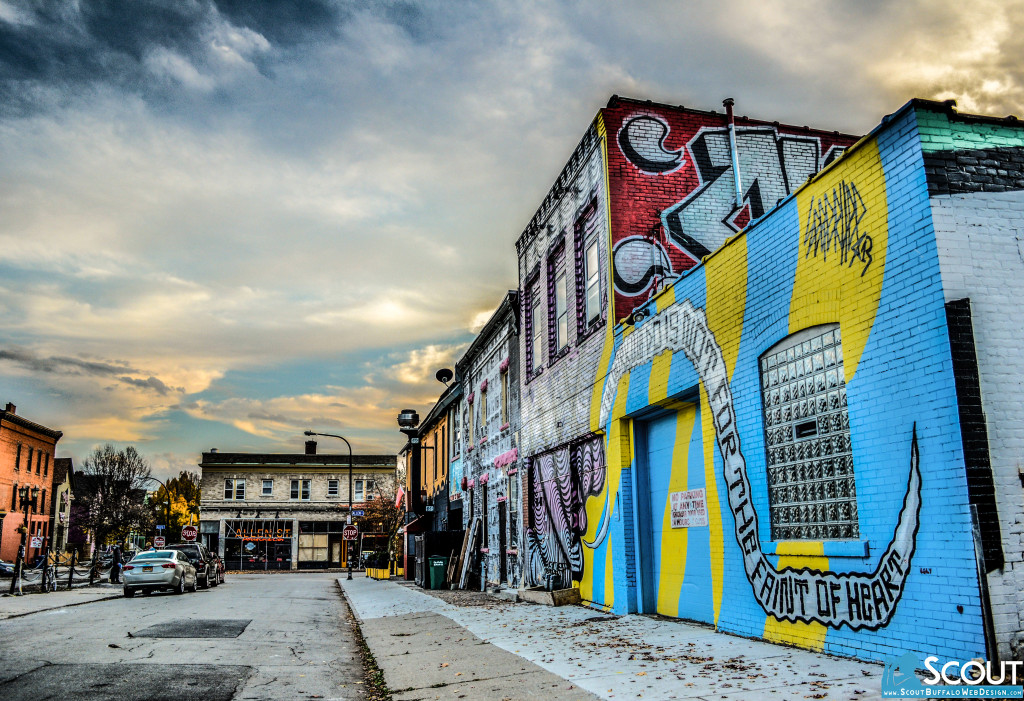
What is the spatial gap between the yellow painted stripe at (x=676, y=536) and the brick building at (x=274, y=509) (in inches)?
2011

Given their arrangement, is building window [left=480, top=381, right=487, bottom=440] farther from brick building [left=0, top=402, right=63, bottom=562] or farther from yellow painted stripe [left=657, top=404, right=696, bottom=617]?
brick building [left=0, top=402, right=63, bottom=562]

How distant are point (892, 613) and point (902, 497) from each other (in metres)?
1.02

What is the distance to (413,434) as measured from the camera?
31.8 meters

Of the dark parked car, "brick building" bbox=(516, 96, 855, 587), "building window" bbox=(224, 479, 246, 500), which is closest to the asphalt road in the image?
"brick building" bbox=(516, 96, 855, 587)

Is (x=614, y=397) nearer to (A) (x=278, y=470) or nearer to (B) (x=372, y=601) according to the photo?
(B) (x=372, y=601)

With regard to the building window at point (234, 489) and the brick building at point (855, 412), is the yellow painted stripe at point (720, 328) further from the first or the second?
the building window at point (234, 489)

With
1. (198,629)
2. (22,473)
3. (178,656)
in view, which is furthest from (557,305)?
(22,473)

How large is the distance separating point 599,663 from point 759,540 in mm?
2422

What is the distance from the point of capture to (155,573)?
79.5 ft

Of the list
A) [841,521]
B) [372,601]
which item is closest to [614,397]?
[841,521]

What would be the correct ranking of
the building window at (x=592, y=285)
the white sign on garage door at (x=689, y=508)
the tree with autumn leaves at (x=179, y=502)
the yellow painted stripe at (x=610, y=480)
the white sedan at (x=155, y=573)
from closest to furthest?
the white sign on garage door at (x=689, y=508), the yellow painted stripe at (x=610, y=480), the building window at (x=592, y=285), the white sedan at (x=155, y=573), the tree with autumn leaves at (x=179, y=502)

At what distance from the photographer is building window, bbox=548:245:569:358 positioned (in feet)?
55.3

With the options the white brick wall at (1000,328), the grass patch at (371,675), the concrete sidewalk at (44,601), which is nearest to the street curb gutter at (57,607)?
the concrete sidewalk at (44,601)

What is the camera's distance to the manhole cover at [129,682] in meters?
7.14
